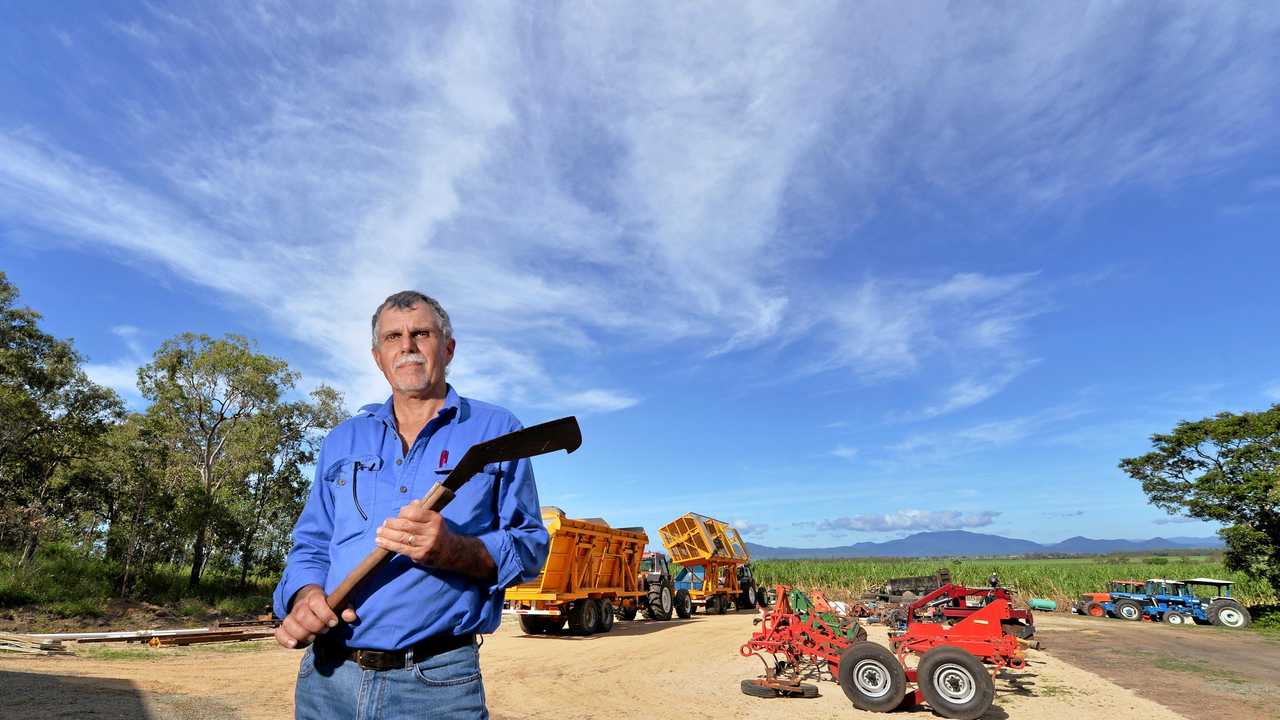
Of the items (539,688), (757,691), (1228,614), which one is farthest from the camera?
(1228,614)

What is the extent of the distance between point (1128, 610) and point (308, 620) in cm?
2907

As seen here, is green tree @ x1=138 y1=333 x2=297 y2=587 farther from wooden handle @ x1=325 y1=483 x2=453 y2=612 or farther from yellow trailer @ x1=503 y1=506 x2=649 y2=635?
wooden handle @ x1=325 y1=483 x2=453 y2=612

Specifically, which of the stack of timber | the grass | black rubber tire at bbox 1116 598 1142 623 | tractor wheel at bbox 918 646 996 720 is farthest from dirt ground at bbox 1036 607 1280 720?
the stack of timber

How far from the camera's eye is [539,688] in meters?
9.49

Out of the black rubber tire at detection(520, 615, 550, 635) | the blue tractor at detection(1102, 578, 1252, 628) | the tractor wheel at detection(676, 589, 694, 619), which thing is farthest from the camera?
the tractor wheel at detection(676, 589, 694, 619)

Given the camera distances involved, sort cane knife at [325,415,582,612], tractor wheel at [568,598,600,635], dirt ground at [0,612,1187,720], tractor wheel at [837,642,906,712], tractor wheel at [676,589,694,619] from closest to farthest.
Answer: cane knife at [325,415,582,612] < dirt ground at [0,612,1187,720] < tractor wheel at [837,642,906,712] < tractor wheel at [568,598,600,635] < tractor wheel at [676,589,694,619]

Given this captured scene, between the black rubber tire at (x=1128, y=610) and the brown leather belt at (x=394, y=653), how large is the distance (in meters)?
28.6

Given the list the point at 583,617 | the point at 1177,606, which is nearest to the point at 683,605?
the point at 583,617

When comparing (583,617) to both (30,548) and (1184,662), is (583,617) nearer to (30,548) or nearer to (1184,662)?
(1184,662)

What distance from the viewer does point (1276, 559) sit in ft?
72.8

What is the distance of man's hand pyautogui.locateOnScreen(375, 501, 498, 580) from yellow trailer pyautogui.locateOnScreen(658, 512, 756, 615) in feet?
72.2

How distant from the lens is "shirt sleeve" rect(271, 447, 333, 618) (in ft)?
6.26

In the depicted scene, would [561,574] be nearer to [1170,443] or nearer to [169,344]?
[169,344]

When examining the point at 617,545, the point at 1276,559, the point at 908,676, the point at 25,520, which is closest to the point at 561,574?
the point at 617,545
